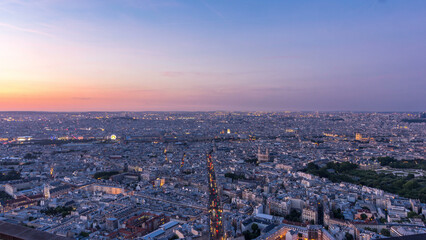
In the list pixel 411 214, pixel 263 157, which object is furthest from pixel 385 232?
pixel 263 157

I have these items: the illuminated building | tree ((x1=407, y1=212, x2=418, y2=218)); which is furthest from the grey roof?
tree ((x1=407, y1=212, x2=418, y2=218))

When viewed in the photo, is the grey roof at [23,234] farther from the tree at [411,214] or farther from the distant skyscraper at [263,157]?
the distant skyscraper at [263,157]

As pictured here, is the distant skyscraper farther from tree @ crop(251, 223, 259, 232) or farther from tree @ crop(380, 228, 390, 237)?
tree @ crop(380, 228, 390, 237)

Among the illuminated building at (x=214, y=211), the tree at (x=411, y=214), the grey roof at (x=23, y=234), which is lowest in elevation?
the illuminated building at (x=214, y=211)

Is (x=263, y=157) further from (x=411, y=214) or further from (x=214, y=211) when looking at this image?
(x=411, y=214)

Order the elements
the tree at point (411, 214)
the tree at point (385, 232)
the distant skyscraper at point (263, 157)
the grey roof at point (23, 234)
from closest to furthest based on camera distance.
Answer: the grey roof at point (23, 234) → the tree at point (385, 232) → the tree at point (411, 214) → the distant skyscraper at point (263, 157)

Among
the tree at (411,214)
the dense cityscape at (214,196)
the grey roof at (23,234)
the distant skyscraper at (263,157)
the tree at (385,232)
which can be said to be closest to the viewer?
the grey roof at (23,234)

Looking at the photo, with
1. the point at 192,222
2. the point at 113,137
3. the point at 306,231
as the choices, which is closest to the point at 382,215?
the point at 306,231

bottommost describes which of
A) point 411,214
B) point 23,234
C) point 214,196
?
point 214,196

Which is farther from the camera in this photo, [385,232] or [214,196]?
[214,196]

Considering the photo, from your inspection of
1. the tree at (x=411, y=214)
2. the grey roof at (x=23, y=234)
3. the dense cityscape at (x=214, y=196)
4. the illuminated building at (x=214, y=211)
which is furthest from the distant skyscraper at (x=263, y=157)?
the grey roof at (x=23, y=234)

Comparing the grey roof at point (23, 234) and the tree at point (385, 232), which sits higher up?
the grey roof at point (23, 234)
